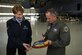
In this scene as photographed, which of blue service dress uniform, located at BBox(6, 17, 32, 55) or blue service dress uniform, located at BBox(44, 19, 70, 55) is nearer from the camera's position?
blue service dress uniform, located at BBox(44, 19, 70, 55)

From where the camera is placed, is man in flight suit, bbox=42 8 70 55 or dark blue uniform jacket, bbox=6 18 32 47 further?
dark blue uniform jacket, bbox=6 18 32 47

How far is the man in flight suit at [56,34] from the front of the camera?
356 cm

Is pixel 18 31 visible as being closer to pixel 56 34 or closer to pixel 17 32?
pixel 17 32

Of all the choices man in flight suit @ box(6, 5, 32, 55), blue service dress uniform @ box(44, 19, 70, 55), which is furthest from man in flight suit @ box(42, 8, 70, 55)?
man in flight suit @ box(6, 5, 32, 55)

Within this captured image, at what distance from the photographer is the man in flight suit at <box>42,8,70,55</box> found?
11.7 ft

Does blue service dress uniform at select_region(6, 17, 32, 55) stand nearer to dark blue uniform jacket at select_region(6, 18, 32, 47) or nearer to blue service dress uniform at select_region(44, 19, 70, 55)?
dark blue uniform jacket at select_region(6, 18, 32, 47)

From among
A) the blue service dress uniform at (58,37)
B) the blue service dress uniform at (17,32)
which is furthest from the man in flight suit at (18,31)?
the blue service dress uniform at (58,37)

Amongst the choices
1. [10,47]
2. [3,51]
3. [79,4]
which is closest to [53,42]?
[10,47]

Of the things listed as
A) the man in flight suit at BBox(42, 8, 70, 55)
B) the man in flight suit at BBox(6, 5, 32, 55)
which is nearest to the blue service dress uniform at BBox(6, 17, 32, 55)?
the man in flight suit at BBox(6, 5, 32, 55)

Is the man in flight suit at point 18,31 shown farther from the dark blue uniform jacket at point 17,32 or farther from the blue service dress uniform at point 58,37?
the blue service dress uniform at point 58,37

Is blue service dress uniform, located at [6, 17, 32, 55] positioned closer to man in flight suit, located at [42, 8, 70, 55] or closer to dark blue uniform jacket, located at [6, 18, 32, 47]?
dark blue uniform jacket, located at [6, 18, 32, 47]

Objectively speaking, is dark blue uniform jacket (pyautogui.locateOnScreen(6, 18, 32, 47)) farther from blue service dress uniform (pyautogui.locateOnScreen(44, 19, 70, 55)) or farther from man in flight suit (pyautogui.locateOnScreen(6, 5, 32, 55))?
blue service dress uniform (pyautogui.locateOnScreen(44, 19, 70, 55))

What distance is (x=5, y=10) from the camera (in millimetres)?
41500

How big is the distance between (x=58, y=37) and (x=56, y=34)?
6cm
